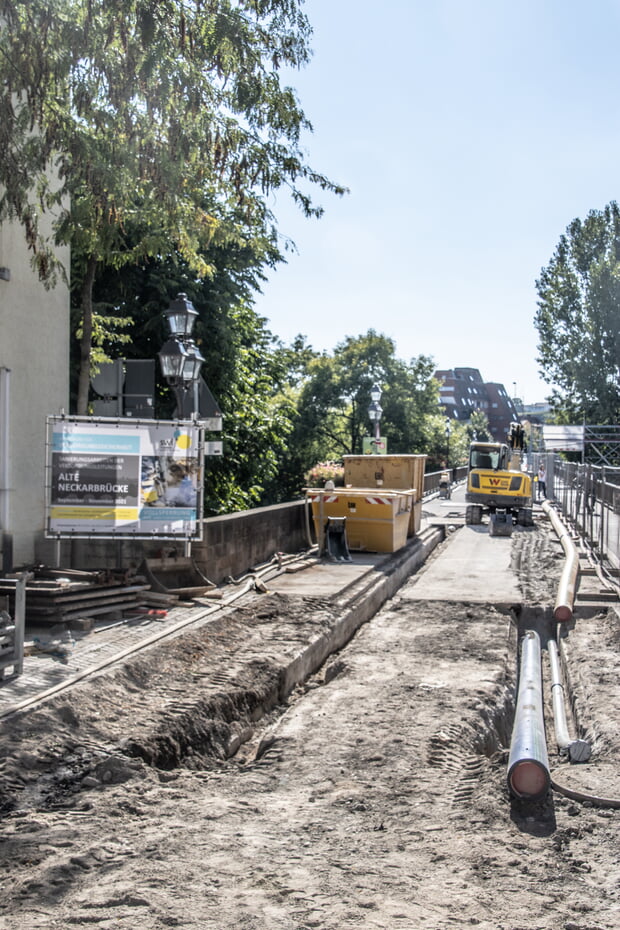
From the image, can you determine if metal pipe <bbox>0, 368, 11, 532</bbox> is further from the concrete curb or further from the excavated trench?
the concrete curb

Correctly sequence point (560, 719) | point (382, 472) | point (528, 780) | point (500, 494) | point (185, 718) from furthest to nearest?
1. point (500, 494)
2. point (382, 472)
3. point (560, 719)
4. point (185, 718)
5. point (528, 780)

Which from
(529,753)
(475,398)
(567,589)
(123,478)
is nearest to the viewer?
(529,753)

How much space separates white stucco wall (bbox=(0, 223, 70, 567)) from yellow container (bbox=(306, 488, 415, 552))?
6.12m

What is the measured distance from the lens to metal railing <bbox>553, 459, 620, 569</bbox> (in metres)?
16.2

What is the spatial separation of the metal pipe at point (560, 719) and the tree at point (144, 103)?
598 centimetres

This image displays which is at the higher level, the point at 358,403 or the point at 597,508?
the point at 358,403

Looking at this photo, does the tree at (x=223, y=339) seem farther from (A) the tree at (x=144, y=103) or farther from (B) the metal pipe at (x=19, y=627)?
(B) the metal pipe at (x=19, y=627)

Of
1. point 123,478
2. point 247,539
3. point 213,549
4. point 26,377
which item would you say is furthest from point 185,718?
point 247,539

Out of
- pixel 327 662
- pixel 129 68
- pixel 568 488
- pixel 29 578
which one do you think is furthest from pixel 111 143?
pixel 568 488

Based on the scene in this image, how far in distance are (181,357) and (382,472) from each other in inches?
372

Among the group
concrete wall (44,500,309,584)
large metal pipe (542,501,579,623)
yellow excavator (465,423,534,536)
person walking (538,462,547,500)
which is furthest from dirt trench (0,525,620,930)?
person walking (538,462,547,500)

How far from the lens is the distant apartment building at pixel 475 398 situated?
13988 cm

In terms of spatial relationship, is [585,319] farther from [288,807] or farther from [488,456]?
[288,807]

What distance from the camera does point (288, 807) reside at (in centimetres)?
553
